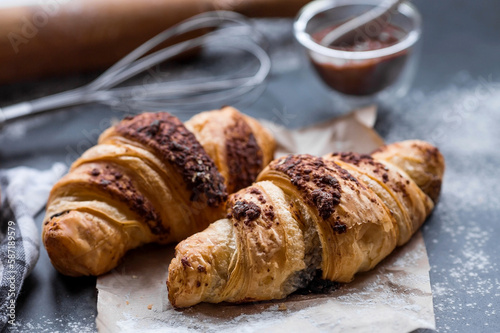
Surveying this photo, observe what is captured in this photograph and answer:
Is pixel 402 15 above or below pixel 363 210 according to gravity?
above

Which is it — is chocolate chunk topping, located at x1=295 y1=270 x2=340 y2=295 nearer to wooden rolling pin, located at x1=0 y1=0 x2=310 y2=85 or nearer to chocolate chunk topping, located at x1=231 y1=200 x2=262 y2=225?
chocolate chunk topping, located at x1=231 y1=200 x2=262 y2=225

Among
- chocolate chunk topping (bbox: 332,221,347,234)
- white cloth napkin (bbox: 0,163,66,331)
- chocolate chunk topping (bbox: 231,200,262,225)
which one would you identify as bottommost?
white cloth napkin (bbox: 0,163,66,331)

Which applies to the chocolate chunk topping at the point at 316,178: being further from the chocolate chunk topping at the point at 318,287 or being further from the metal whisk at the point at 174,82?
the metal whisk at the point at 174,82

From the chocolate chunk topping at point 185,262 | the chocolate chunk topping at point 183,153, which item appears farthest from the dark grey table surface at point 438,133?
the chocolate chunk topping at point 183,153

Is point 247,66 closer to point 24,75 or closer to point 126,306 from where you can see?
point 24,75

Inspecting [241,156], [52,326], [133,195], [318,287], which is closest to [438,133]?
[241,156]

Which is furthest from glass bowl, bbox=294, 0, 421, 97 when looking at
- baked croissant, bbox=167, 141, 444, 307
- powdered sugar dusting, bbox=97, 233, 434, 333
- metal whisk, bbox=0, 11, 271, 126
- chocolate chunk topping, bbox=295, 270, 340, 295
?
chocolate chunk topping, bbox=295, 270, 340, 295

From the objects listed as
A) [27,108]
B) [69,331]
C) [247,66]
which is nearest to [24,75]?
[27,108]
